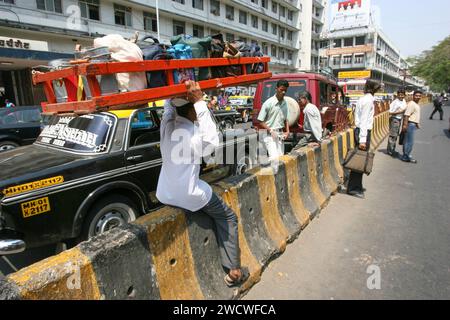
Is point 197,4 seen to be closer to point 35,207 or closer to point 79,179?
point 79,179

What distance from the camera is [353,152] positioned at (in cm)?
541

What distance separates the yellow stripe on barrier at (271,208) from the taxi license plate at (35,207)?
7.21 ft

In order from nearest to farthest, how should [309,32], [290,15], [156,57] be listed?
[156,57], [290,15], [309,32]

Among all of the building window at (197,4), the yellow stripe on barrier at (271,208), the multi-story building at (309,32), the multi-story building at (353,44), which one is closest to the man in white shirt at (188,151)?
the yellow stripe on barrier at (271,208)

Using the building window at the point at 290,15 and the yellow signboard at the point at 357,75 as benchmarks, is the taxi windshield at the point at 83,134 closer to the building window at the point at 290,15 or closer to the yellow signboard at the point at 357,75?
the yellow signboard at the point at 357,75

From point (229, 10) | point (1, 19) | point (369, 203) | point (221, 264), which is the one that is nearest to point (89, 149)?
point (221, 264)

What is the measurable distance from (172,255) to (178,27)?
96.5ft

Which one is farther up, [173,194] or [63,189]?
[173,194]

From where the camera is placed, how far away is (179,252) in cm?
224

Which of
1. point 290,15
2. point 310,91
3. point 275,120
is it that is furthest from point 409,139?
point 290,15

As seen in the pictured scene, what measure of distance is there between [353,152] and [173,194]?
165 inches

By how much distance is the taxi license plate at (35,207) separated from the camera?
2840 mm

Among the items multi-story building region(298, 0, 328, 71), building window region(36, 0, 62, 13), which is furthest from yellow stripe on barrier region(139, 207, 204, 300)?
multi-story building region(298, 0, 328, 71)
